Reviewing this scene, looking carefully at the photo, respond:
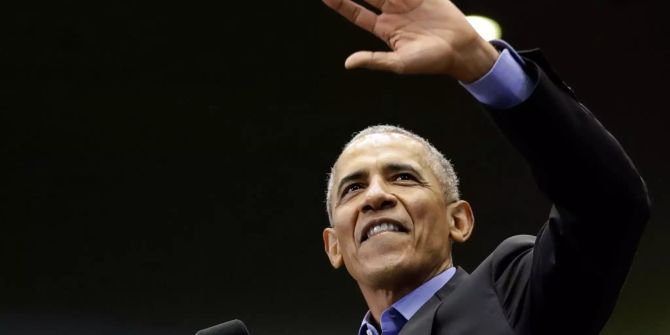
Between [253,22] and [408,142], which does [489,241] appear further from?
[408,142]

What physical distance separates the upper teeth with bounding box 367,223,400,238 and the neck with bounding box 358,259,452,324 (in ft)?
0.29

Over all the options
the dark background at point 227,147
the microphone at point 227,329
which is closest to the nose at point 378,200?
the microphone at point 227,329

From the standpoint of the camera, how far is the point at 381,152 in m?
1.68

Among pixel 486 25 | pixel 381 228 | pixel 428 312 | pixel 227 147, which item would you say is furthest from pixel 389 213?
pixel 227 147

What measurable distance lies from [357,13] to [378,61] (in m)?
0.10

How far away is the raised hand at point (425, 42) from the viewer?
1.00 m

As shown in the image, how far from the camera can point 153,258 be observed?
12.8 feet

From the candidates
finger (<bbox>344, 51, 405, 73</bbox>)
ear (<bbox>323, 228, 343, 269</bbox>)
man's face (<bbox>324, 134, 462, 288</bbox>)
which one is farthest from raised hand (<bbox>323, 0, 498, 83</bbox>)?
ear (<bbox>323, 228, 343, 269</bbox>)

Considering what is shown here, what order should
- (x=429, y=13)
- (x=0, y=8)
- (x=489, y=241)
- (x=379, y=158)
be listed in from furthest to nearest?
(x=489, y=241) < (x=0, y=8) < (x=379, y=158) < (x=429, y=13)

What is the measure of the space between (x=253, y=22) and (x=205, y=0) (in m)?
0.19

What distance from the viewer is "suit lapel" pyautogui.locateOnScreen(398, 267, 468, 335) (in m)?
1.34

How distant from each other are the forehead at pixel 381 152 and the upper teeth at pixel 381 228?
0.14 meters

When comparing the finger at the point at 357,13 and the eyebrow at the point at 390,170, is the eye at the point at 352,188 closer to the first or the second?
the eyebrow at the point at 390,170

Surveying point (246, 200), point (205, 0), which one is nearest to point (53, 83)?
point (205, 0)
